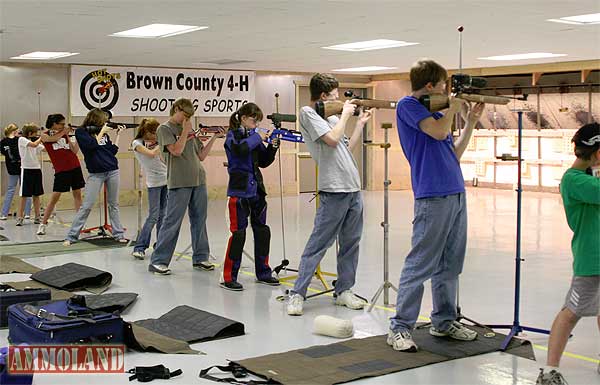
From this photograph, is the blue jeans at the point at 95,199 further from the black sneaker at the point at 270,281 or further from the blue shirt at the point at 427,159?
the blue shirt at the point at 427,159

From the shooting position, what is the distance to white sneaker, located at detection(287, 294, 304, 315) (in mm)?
5637

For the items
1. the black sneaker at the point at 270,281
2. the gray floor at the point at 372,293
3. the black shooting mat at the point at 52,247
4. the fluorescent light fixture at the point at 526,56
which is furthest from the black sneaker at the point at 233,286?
the fluorescent light fixture at the point at 526,56

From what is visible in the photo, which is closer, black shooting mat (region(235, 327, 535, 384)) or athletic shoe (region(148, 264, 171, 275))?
black shooting mat (region(235, 327, 535, 384))

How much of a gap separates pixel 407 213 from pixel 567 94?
183 inches

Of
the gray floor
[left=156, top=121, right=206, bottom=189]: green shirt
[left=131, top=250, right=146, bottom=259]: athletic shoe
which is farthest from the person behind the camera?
[left=131, top=250, right=146, bottom=259]: athletic shoe

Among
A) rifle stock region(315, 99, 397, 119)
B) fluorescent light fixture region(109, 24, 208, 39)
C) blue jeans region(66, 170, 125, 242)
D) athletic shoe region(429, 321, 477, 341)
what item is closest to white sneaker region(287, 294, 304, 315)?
athletic shoe region(429, 321, 477, 341)

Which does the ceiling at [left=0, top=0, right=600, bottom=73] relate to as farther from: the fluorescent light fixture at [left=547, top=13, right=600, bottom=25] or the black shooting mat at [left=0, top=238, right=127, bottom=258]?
the black shooting mat at [left=0, top=238, right=127, bottom=258]

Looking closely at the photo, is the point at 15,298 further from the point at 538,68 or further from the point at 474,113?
the point at 538,68

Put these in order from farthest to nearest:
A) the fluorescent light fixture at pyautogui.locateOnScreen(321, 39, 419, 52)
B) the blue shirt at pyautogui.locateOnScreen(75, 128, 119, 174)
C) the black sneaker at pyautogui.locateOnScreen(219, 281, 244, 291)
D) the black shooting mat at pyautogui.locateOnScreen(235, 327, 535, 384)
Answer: the fluorescent light fixture at pyautogui.locateOnScreen(321, 39, 419, 52) → the blue shirt at pyautogui.locateOnScreen(75, 128, 119, 174) → the black sneaker at pyautogui.locateOnScreen(219, 281, 244, 291) → the black shooting mat at pyautogui.locateOnScreen(235, 327, 535, 384)

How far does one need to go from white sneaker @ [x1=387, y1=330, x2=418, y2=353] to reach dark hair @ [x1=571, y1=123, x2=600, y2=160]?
142 cm

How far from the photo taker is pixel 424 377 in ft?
13.9

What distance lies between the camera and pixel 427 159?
14.9 ft

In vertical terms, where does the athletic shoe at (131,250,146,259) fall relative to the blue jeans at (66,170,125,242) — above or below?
below

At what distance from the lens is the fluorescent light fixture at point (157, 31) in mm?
8141
